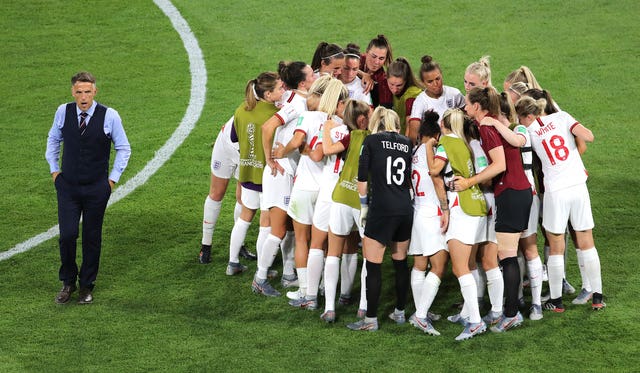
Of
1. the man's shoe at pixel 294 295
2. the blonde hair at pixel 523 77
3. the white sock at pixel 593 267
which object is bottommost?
the man's shoe at pixel 294 295

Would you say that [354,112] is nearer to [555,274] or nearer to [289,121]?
[289,121]

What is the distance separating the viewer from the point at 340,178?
873 centimetres

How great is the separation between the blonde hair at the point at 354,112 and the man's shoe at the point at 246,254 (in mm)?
2342

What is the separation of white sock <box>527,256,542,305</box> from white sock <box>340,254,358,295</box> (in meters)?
1.51

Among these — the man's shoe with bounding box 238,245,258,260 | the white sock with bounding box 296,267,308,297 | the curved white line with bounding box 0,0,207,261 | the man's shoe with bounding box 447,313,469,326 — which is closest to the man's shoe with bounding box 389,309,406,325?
the man's shoe with bounding box 447,313,469,326

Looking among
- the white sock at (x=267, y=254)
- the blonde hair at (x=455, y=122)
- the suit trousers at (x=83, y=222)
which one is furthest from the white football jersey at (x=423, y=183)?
the suit trousers at (x=83, y=222)

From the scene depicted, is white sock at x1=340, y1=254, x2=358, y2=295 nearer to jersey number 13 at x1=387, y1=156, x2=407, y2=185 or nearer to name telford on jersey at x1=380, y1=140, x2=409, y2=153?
jersey number 13 at x1=387, y1=156, x2=407, y2=185

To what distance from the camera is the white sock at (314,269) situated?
897 centimetres

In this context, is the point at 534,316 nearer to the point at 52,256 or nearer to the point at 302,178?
the point at 302,178

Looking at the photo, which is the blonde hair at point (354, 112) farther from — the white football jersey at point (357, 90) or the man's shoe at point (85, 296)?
the man's shoe at point (85, 296)

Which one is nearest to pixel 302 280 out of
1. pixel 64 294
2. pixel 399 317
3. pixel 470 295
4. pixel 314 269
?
pixel 314 269

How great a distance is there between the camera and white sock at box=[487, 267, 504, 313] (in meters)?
8.47

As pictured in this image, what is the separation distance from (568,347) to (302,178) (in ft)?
8.65

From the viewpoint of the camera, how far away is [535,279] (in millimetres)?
8711
